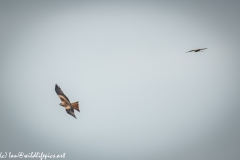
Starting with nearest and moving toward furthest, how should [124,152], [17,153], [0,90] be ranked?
[17,153], [124,152], [0,90]


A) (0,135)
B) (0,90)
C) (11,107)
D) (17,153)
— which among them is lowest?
(17,153)

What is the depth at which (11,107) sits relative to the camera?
87.9 feet

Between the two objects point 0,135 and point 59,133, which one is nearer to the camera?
point 0,135

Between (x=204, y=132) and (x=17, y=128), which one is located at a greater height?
(x=17, y=128)

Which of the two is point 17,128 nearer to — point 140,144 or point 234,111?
point 140,144

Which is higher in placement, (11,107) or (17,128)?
(11,107)

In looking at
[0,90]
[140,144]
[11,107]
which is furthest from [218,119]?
[0,90]

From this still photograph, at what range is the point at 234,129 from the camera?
24703 millimetres

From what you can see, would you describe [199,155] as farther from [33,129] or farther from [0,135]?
[33,129]

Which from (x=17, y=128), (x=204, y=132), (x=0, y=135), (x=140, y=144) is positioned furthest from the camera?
(x=204, y=132)

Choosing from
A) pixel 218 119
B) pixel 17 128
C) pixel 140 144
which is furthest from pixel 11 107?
pixel 218 119

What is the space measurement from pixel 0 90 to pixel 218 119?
3688 centimetres

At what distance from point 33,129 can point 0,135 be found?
11066mm

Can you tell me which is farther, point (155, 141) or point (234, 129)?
point (155, 141)
